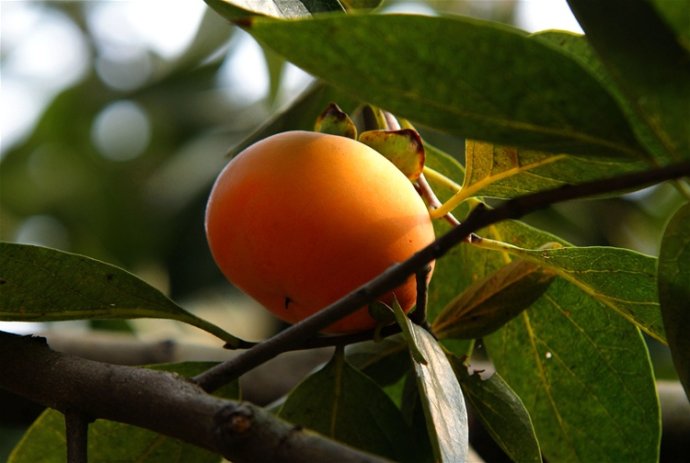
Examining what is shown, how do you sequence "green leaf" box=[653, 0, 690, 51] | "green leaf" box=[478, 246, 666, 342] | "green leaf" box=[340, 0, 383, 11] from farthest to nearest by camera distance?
1. "green leaf" box=[340, 0, 383, 11]
2. "green leaf" box=[478, 246, 666, 342]
3. "green leaf" box=[653, 0, 690, 51]

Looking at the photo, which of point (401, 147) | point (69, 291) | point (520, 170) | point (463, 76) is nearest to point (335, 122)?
point (401, 147)

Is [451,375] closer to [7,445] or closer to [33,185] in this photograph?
[7,445]

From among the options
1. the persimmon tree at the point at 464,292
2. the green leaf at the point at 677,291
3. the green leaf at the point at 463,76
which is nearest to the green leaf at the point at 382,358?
the persimmon tree at the point at 464,292

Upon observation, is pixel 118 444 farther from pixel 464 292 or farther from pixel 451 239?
pixel 451 239

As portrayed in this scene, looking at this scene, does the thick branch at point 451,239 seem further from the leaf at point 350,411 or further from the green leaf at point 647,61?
the leaf at point 350,411

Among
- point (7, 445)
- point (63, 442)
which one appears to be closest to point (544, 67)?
point (63, 442)

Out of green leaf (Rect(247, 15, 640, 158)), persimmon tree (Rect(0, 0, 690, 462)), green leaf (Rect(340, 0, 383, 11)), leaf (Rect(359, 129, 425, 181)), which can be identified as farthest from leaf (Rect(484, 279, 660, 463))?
green leaf (Rect(247, 15, 640, 158))

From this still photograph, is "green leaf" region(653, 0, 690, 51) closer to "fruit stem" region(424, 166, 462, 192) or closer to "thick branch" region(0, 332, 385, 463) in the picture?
"thick branch" region(0, 332, 385, 463)
